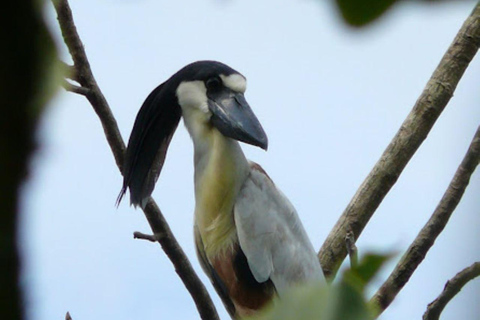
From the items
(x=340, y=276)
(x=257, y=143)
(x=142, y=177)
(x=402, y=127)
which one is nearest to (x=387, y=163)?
(x=402, y=127)

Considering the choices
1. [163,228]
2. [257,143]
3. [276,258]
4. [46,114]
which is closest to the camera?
[46,114]

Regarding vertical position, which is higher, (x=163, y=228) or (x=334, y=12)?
(x=334, y=12)

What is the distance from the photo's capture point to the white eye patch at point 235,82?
12.0ft

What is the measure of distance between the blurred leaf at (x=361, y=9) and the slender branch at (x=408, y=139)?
3074 mm

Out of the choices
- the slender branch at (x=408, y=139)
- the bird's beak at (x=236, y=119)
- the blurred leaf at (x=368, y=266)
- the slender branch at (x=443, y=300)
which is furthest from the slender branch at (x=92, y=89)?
the blurred leaf at (x=368, y=266)

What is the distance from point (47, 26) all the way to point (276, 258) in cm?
332

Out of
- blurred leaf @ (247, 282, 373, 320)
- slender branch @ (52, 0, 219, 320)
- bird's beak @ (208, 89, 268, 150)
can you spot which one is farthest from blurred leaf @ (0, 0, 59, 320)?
bird's beak @ (208, 89, 268, 150)

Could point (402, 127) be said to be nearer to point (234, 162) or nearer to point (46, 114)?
point (234, 162)

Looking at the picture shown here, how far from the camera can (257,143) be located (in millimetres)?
3281

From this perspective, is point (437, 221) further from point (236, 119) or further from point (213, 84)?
point (213, 84)

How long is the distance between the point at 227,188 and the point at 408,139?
2.97ft

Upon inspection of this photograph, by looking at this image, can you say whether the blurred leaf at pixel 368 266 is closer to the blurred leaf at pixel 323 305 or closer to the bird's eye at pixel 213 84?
the blurred leaf at pixel 323 305

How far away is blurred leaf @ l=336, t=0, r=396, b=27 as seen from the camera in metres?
0.26

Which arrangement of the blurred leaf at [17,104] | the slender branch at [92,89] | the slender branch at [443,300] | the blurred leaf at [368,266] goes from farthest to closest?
the slender branch at [92,89] < the slender branch at [443,300] < the blurred leaf at [368,266] < the blurred leaf at [17,104]
